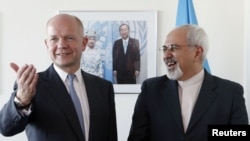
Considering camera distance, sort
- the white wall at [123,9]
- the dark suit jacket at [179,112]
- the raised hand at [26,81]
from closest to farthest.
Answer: the raised hand at [26,81], the dark suit jacket at [179,112], the white wall at [123,9]

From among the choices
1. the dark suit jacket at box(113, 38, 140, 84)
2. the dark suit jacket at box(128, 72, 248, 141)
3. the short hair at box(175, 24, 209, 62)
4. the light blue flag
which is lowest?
the dark suit jacket at box(128, 72, 248, 141)

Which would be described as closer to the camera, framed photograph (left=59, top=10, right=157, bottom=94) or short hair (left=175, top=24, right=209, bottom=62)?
short hair (left=175, top=24, right=209, bottom=62)

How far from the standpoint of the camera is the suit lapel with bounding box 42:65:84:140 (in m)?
1.57

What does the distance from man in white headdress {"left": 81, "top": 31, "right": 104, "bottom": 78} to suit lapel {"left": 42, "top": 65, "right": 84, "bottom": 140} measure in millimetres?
1572

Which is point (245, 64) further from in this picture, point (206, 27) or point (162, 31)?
point (162, 31)

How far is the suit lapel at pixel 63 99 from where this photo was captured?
1.57m

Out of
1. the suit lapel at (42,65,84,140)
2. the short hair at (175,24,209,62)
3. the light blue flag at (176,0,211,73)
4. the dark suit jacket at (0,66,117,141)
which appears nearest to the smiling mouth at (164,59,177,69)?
the short hair at (175,24,209,62)

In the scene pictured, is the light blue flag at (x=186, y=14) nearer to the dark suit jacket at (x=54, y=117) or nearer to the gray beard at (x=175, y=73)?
the gray beard at (x=175, y=73)

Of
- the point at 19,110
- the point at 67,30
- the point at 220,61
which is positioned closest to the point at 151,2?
the point at 220,61

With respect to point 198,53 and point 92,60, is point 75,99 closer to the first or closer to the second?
point 198,53

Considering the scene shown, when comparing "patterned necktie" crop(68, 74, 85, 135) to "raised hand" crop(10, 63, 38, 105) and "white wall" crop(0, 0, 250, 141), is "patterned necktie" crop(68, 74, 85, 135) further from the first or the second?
"white wall" crop(0, 0, 250, 141)

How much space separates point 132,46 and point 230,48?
3.16 ft

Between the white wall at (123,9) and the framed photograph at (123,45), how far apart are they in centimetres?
7

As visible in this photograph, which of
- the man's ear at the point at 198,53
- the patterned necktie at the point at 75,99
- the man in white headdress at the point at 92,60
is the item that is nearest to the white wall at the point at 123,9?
the man in white headdress at the point at 92,60
